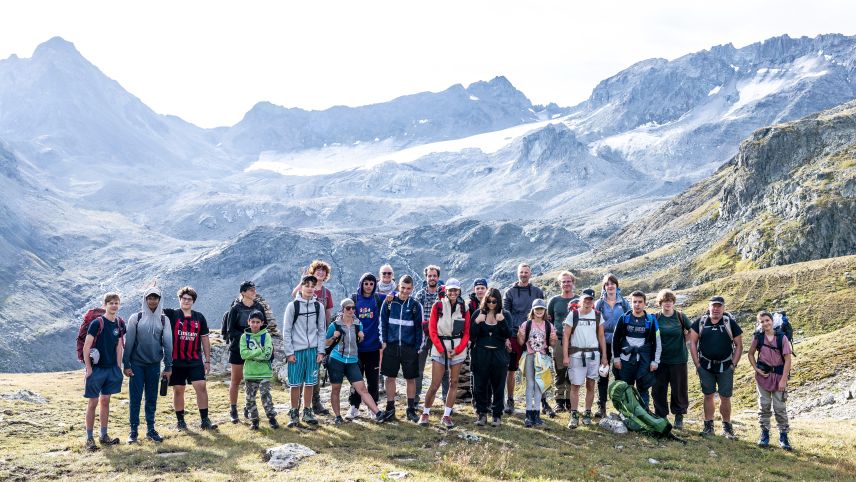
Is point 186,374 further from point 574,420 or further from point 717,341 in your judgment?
point 717,341

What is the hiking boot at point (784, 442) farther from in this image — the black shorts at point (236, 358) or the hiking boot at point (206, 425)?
the hiking boot at point (206, 425)

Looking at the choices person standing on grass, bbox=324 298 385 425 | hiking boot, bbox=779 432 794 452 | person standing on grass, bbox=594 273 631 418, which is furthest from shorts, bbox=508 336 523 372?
hiking boot, bbox=779 432 794 452

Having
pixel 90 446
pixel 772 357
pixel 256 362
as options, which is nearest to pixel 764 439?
pixel 772 357

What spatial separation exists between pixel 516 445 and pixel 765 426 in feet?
22.0

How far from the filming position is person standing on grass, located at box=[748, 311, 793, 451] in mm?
14719

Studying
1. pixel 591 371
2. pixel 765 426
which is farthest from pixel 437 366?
pixel 765 426

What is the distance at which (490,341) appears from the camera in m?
14.7

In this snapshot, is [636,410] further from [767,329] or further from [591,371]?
[767,329]

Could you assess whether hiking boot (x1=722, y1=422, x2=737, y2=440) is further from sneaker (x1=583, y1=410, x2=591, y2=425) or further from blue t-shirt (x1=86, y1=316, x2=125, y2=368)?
blue t-shirt (x1=86, y1=316, x2=125, y2=368)

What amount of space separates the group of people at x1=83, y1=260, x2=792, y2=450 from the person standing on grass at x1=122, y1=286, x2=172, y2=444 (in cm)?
3

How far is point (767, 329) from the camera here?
15180 millimetres

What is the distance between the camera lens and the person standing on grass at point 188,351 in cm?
1548

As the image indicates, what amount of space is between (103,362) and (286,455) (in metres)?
5.75

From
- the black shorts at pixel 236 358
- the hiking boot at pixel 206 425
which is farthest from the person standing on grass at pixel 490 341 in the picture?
the hiking boot at pixel 206 425
